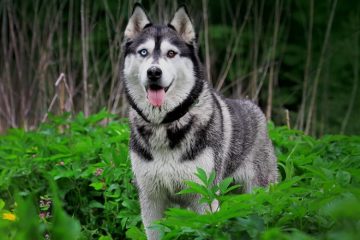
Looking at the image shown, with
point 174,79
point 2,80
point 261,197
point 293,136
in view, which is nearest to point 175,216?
point 261,197

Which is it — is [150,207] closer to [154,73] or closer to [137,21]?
[154,73]

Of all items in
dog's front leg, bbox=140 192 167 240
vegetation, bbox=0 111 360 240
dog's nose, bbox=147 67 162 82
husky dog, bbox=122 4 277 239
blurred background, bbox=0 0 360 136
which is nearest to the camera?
vegetation, bbox=0 111 360 240

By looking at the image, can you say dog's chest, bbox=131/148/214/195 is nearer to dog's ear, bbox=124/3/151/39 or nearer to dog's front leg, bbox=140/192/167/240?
dog's front leg, bbox=140/192/167/240

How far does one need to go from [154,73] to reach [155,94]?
0.23 m

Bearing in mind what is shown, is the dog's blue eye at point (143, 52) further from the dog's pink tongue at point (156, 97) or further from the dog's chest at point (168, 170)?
the dog's chest at point (168, 170)

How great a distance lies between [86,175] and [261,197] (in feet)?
6.88

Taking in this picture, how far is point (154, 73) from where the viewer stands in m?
3.59

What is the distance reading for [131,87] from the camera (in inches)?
156

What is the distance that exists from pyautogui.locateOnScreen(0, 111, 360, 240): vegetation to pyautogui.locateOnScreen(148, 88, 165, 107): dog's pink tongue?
24.4 inches

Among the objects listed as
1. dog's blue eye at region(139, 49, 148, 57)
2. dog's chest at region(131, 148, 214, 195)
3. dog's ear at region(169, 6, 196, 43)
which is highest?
dog's ear at region(169, 6, 196, 43)

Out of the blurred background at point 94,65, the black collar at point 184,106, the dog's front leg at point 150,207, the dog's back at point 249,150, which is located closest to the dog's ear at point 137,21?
the black collar at point 184,106

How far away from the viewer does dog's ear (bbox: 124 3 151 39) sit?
4086mm

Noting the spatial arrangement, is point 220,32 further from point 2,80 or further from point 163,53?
point 163,53

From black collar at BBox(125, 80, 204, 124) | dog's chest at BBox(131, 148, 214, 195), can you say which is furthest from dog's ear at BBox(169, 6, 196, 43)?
dog's chest at BBox(131, 148, 214, 195)
